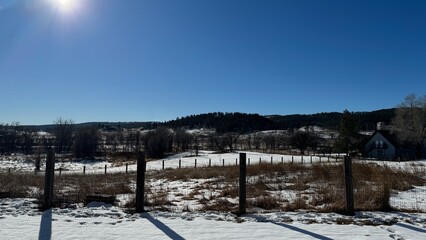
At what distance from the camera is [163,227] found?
710 centimetres

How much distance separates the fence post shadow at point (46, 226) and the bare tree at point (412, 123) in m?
67.8

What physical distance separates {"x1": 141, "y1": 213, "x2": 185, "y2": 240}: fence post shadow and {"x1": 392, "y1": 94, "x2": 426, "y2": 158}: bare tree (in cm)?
6638

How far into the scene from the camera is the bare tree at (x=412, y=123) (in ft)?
209

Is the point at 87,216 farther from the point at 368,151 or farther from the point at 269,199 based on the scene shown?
the point at 368,151

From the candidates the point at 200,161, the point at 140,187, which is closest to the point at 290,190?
the point at 140,187

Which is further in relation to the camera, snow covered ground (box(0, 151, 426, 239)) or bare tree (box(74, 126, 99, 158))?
bare tree (box(74, 126, 99, 158))

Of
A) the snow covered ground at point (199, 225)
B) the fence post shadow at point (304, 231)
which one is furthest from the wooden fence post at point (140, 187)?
the fence post shadow at point (304, 231)

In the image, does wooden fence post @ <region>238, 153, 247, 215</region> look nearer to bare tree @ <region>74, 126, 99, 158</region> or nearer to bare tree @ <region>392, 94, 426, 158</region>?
bare tree @ <region>392, 94, 426, 158</region>

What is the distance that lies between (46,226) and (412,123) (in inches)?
2824

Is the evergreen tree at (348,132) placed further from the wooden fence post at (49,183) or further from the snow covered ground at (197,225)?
the wooden fence post at (49,183)

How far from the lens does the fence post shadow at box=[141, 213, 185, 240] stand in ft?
21.3

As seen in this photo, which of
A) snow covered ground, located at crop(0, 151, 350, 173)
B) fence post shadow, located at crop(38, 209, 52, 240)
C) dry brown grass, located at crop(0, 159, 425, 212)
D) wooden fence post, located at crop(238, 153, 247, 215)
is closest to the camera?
fence post shadow, located at crop(38, 209, 52, 240)

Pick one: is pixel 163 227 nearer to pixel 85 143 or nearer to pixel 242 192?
pixel 242 192

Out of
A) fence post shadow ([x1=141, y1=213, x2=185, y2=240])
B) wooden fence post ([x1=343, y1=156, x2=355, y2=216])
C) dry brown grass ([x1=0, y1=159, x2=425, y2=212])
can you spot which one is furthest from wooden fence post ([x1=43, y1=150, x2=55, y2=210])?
wooden fence post ([x1=343, y1=156, x2=355, y2=216])
